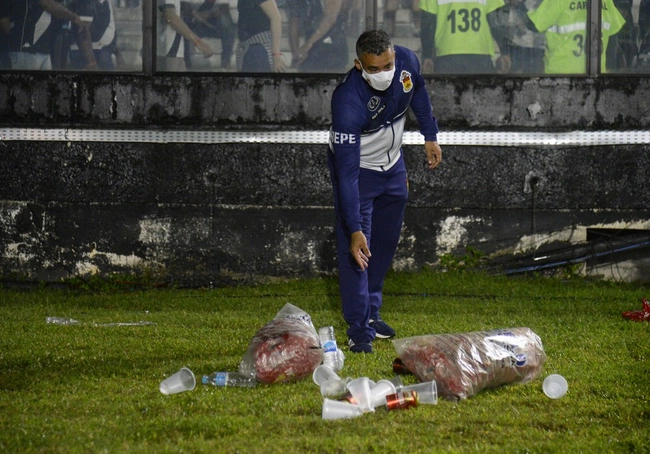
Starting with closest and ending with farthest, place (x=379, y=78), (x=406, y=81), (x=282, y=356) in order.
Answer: (x=282, y=356) < (x=379, y=78) < (x=406, y=81)

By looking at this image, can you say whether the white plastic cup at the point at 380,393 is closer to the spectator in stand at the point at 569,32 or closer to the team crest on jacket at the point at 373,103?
the team crest on jacket at the point at 373,103

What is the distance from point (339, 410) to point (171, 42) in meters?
6.85

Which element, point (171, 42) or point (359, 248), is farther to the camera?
point (171, 42)

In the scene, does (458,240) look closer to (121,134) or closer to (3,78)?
(121,134)

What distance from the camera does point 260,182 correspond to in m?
10.2

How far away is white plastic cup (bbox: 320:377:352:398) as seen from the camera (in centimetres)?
489

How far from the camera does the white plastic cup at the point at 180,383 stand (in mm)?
5035

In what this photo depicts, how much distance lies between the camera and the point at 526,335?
5.38 meters

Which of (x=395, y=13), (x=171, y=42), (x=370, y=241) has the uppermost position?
(x=395, y=13)

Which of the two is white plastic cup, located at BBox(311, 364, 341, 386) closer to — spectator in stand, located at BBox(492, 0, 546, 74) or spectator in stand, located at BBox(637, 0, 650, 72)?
spectator in stand, located at BBox(492, 0, 546, 74)

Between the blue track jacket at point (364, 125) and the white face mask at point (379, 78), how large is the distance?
0.05 metres

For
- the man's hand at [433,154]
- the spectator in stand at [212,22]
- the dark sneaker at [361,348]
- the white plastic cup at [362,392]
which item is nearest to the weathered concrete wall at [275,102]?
the spectator in stand at [212,22]

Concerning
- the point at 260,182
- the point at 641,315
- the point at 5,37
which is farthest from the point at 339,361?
the point at 5,37

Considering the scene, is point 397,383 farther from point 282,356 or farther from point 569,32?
point 569,32
